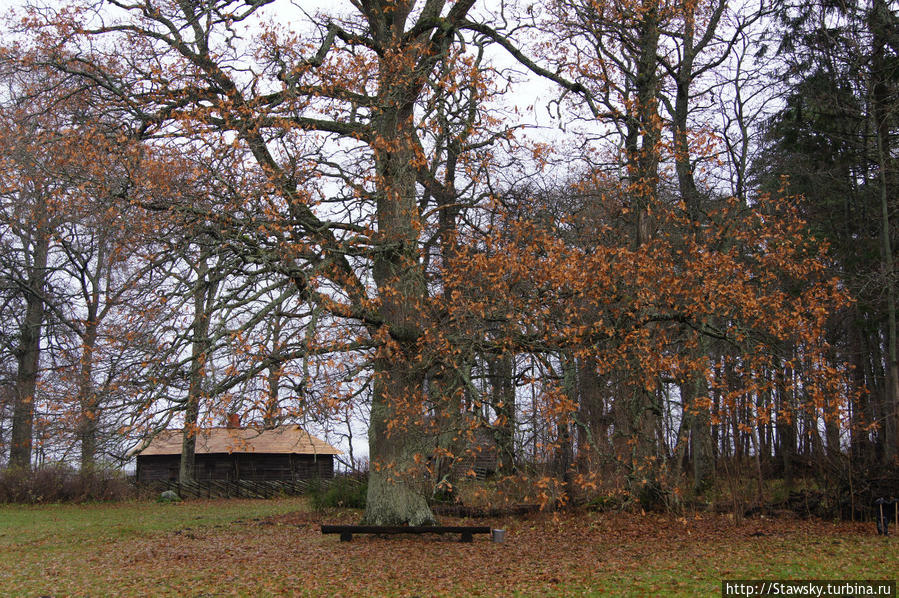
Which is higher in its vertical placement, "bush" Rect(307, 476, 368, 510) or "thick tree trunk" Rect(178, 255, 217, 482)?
"thick tree trunk" Rect(178, 255, 217, 482)

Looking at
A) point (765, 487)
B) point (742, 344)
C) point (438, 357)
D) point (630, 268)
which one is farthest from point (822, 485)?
point (438, 357)

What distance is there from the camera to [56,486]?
991 inches

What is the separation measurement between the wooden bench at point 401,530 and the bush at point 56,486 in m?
14.3

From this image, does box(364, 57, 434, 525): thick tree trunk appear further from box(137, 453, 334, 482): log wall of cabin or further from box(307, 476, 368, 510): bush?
box(137, 453, 334, 482): log wall of cabin

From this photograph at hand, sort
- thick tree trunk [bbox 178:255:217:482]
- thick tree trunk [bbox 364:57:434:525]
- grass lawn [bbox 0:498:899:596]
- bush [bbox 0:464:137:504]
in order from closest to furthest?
grass lawn [bbox 0:498:899:596] < thick tree trunk [bbox 178:255:217:482] < thick tree trunk [bbox 364:57:434:525] < bush [bbox 0:464:137:504]

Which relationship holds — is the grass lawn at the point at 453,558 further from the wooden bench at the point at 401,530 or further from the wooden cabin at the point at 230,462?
the wooden cabin at the point at 230,462

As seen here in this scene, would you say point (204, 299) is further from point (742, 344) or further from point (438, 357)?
point (742, 344)

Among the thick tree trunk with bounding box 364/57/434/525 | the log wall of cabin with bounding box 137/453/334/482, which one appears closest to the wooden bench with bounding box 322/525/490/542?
the thick tree trunk with bounding box 364/57/434/525

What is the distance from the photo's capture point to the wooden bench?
1315 cm

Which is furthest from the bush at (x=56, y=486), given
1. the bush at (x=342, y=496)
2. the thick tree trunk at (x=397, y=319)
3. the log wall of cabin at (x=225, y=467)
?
the thick tree trunk at (x=397, y=319)

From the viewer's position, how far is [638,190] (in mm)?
14648

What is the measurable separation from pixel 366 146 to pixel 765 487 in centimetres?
1210

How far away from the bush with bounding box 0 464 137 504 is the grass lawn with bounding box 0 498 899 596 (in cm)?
796

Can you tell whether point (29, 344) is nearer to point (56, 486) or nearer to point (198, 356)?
point (56, 486)
